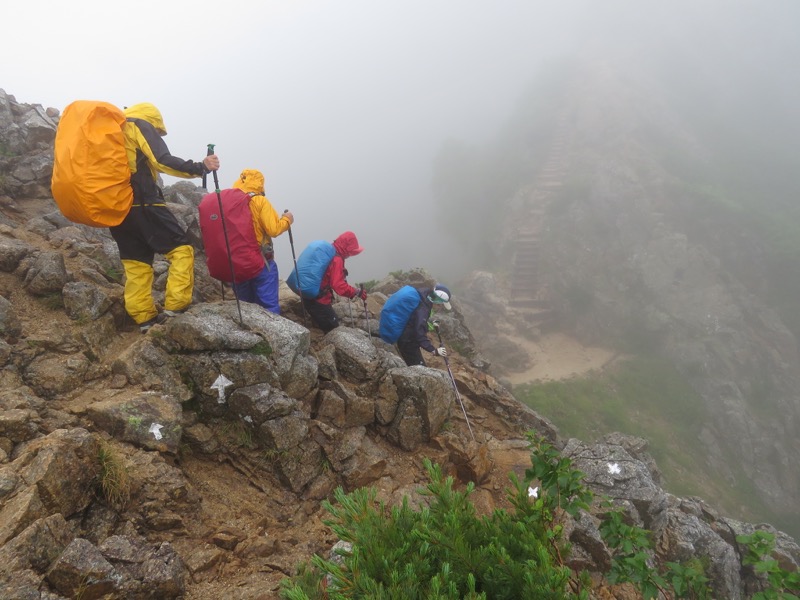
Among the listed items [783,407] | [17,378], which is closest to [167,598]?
[17,378]

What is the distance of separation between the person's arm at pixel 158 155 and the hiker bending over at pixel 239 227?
93 centimetres

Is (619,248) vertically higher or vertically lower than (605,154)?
lower

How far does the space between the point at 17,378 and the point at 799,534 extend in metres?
39.3

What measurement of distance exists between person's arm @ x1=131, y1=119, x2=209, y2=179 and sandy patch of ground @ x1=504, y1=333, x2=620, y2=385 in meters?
29.8

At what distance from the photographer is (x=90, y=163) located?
6.18 meters

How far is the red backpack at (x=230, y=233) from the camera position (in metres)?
8.24

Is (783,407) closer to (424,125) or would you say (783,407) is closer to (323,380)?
(323,380)

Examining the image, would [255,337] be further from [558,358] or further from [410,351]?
[558,358]

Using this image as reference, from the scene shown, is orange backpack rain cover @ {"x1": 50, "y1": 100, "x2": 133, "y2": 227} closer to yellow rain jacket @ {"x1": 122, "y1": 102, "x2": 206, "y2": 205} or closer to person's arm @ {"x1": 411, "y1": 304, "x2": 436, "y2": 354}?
yellow rain jacket @ {"x1": 122, "y1": 102, "x2": 206, "y2": 205}

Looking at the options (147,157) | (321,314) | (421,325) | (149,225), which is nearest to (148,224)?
(149,225)

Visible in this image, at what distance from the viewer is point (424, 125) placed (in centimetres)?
12581

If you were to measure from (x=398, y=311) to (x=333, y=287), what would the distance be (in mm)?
2012

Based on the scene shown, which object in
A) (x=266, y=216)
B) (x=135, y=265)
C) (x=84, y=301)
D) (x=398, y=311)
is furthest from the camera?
(x=398, y=311)

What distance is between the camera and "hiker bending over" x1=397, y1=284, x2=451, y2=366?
39.0 feet
